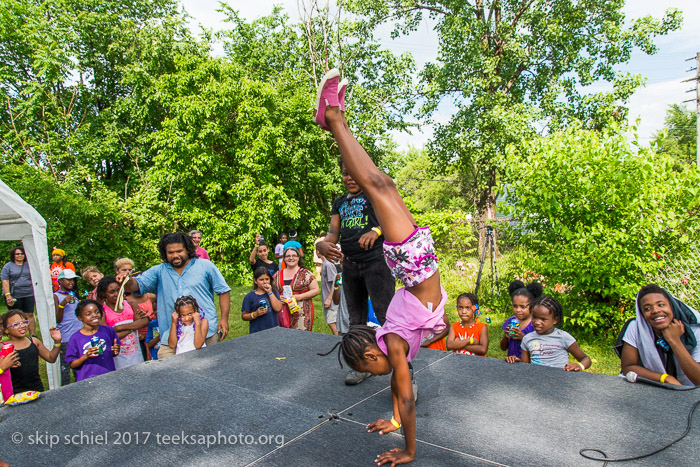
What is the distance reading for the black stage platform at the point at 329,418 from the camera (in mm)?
1973

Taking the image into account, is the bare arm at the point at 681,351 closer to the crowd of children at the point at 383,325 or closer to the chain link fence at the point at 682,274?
the crowd of children at the point at 383,325

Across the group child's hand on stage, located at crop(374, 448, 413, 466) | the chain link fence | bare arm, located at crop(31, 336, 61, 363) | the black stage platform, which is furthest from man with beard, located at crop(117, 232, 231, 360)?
the chain link fence

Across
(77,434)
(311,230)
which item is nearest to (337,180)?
(311,230)

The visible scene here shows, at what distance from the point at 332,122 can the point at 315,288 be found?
2.96 meters

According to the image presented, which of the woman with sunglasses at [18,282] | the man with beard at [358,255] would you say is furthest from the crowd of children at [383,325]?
the woman with sunglasses at [18,282]

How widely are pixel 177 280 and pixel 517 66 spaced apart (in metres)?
11.6

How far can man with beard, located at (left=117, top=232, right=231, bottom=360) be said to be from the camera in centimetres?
357

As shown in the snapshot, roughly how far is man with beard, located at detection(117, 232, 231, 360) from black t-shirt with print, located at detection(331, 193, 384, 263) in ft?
4.24

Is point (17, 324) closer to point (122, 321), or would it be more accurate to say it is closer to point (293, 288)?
point (122, 321)

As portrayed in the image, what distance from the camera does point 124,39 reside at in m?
13.7

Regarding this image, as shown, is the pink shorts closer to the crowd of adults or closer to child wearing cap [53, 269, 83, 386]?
the crowd of adults

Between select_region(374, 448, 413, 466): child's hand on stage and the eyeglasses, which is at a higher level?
the eyeglasses

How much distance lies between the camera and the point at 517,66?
1226 centimetres

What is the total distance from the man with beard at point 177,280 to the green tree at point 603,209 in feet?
12.1
